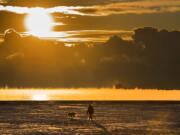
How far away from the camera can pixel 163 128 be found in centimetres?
5172

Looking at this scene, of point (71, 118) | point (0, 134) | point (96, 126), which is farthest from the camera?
point (71, 118)

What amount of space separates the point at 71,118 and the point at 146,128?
54.8 ft

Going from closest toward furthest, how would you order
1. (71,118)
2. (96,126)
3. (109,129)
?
(109,129) < (96,126) < (71,118)

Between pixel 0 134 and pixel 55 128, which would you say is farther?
pixel 55 128

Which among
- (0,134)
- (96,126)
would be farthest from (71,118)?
(0,134)

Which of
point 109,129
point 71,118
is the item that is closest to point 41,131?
point 109,129

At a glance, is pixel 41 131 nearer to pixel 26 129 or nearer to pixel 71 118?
pixel 26 129

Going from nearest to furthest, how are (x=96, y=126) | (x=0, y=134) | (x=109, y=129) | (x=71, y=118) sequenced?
(x=0, y=134)
(x=109, y=129)
(x=96, y=126)
(x=71, y=118)

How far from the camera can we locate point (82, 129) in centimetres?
5122

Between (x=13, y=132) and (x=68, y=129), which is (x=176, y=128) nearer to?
(x=68, y=129)

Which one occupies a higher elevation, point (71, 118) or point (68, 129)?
point (71, 118)

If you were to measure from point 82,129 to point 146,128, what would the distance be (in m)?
5.46

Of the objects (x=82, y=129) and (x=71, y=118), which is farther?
(x=71, y=118)

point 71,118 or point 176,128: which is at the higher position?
point 71,118
